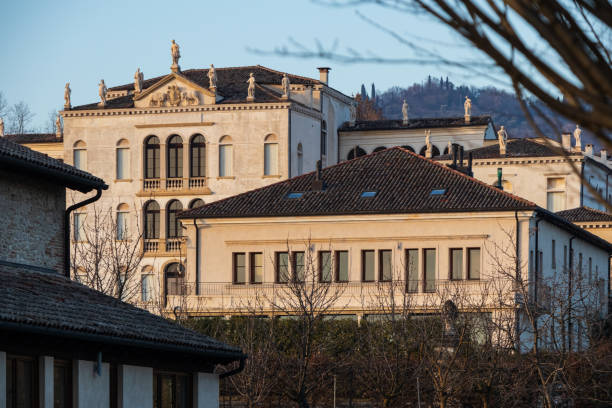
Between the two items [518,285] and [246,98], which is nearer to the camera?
[518,285]

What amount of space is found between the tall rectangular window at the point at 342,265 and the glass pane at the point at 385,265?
1.37 metres

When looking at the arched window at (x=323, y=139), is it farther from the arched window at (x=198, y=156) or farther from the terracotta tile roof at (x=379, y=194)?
the terracotta tile roof at (x=379, y=194)

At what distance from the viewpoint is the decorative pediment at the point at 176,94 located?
72.9 m

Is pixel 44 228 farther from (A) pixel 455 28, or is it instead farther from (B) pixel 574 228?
(B) pixel 574 228

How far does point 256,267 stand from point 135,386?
29105 mm

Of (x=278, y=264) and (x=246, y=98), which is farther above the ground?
(x=246, y=98)

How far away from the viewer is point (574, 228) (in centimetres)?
5119


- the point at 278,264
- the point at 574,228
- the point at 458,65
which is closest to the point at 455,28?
the point at 458,65

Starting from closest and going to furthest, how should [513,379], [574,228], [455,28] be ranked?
1. [455,28]
2. [513,379]
3. [574,228]

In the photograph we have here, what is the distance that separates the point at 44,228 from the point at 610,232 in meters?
50.8

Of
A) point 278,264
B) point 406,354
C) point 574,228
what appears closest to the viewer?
point 406,354

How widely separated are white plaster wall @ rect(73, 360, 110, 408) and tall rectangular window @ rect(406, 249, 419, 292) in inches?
1073

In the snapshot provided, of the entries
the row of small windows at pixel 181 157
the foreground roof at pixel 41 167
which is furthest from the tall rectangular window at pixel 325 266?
the row of small windows at pixel 181 157

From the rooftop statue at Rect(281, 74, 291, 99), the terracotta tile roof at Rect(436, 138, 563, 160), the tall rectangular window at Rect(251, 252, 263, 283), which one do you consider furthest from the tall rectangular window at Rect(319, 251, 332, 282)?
the rooftop statue at Rect(281, 74, 291, 99)
